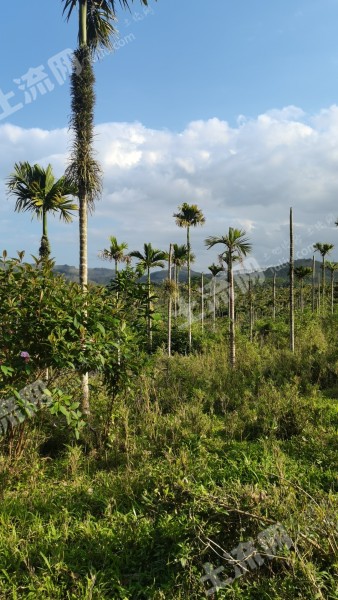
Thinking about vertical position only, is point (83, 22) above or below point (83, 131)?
above

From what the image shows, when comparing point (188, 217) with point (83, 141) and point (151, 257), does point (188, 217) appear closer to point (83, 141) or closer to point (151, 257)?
point (151, 257)

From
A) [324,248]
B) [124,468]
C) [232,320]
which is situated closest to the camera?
[124,468]

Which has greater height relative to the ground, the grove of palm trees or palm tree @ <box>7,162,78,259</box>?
palm tree @ <box>7,162,78,259</box>

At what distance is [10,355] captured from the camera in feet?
14.8

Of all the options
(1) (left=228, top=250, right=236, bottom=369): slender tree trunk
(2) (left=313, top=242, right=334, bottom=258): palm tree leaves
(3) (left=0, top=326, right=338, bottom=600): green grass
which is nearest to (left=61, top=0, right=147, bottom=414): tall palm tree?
(3) (left=0, top=326, right=338, bottom=600): green grass

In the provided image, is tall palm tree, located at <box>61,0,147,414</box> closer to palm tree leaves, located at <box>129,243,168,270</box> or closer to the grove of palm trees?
the grove of palm trees

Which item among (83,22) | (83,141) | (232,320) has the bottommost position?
(232,320)

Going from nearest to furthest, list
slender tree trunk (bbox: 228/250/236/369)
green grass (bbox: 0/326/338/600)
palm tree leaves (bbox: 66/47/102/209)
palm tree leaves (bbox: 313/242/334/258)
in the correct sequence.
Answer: green grass (bbox: 0/326/338/600) < palm tree leaves (bbox: 66/47/102/209) < slender tree trunk (bbox: 228/250/236/369) < palm tree leaves (bbox: 313/242/334/258)

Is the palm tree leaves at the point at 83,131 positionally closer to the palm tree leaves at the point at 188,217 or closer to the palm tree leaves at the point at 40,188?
the palm tree leaves at the point at 40,188

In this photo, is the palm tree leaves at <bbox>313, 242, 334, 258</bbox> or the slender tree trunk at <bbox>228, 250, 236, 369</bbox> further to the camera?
the palm tree leaves at <bbox>313, 242, 334, 258</bbox>

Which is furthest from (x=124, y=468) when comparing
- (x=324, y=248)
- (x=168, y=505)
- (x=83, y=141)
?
(x=324, y=248)

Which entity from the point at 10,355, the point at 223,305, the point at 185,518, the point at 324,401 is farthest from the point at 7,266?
the point at 223,305

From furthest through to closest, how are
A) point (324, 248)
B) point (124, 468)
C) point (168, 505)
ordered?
point (324, 248) < point (124, 468) < point (168, 505)

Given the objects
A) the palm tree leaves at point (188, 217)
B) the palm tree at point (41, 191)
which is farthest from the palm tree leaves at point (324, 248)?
the palm tree at point (41, 191)
